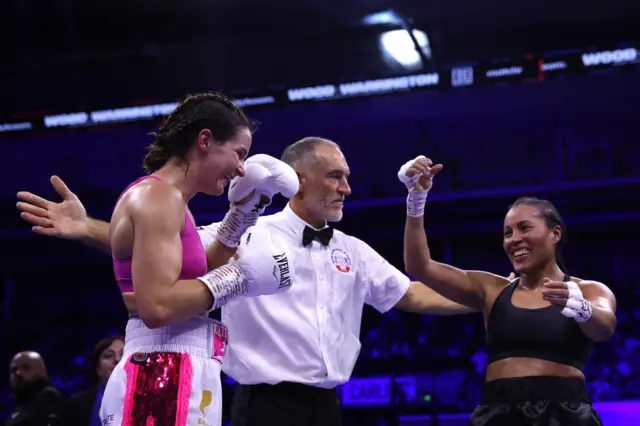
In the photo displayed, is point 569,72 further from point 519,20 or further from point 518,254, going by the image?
point 518,254

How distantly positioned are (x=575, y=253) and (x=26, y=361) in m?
7.45

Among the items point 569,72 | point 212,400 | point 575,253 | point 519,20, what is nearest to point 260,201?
point 212,400

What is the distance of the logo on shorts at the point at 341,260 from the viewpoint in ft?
9.89

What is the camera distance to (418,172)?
2.87 m

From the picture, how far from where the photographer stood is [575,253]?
1013 cm

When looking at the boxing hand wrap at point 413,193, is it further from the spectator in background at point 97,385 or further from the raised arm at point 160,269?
the spectator in background at point 97,385

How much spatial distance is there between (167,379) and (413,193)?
1451 millimetres

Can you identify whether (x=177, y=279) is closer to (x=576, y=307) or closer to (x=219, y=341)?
(x=219, y=341)

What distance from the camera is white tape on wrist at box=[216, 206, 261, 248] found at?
2230 mm

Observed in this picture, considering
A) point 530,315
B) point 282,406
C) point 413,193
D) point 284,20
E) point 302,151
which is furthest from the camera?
point 284,20

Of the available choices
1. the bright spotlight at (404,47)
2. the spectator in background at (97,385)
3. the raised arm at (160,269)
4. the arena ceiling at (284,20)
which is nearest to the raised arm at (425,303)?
the raised arm at (160,269)

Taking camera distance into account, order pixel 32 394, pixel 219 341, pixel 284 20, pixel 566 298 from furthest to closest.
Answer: pixel 284 20 → pixel 32 394 → pixel 566 298 → pixel 219 341

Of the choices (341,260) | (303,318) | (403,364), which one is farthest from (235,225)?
(403,364)

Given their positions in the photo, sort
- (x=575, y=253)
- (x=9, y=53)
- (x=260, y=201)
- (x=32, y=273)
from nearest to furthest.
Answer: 1. (x=260, y=201)
2. (x=9, y=53)
3. (x=575, y=253)
4. (x=32, y=273)
